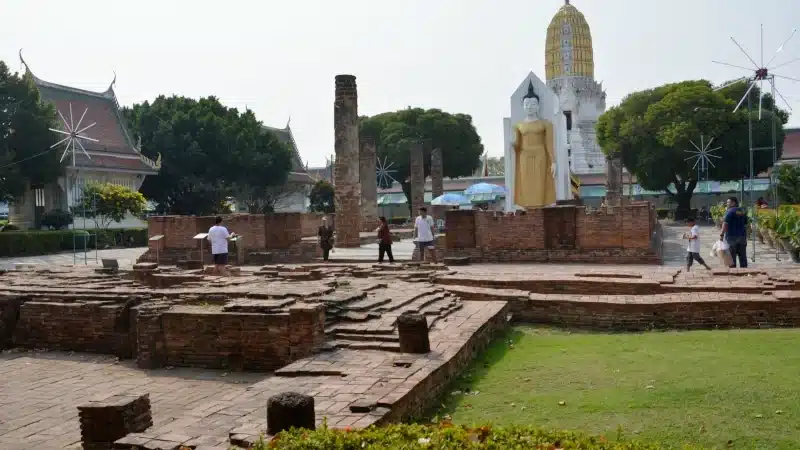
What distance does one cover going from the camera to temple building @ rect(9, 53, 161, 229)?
35312mm

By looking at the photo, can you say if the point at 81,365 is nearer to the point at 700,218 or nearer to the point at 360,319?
the point at 360,319

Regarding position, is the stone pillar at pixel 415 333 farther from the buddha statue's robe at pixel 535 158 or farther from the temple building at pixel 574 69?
the temple building at pixel 574 69

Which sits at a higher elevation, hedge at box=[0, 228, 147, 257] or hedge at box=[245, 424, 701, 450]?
hedge at box=[0, 228, 147, 257]

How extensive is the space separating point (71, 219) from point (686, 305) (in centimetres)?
3222

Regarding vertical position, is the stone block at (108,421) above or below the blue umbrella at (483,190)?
below

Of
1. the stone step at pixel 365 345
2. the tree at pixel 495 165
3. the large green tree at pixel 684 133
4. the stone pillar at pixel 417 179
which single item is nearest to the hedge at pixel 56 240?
the stone pillar at pixel 417 179

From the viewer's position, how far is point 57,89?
127ft

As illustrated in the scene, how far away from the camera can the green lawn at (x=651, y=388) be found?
4.96m

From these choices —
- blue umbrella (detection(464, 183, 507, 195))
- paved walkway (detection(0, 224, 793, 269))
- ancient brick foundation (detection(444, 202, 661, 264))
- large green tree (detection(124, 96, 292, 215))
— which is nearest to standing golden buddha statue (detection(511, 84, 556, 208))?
paved walkway (detection(0, 224, 793, 269))

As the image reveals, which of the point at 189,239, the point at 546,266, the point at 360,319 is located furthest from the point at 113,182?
the point at 360,319

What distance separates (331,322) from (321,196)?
134 ft

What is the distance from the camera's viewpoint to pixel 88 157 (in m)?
33.8

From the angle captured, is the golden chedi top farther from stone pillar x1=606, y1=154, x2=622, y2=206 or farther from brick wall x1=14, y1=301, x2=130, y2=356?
brick wall x1=14, y1=301, x2=130, y2=356

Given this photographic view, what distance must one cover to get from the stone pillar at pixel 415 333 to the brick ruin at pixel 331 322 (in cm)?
1
